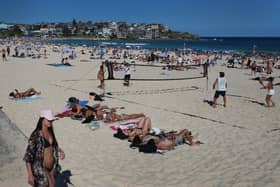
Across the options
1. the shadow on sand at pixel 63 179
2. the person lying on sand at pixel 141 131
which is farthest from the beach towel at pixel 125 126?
the shadow on sand at pixel 63 179

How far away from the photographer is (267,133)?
8156 millimetres

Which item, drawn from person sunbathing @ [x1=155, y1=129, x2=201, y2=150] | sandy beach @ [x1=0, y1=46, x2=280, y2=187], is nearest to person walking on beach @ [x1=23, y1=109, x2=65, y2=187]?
sandy beach @ [x1=0, y1=46, x2=280, y2=187]

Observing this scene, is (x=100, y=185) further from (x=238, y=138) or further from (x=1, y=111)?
(x=1, y=111)

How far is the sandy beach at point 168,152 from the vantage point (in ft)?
17.7

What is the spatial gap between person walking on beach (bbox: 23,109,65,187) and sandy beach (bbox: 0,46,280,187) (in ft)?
4.68

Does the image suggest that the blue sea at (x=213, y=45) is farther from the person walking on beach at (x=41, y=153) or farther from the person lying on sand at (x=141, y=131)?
the person walking on beach at (x=41, y=153)

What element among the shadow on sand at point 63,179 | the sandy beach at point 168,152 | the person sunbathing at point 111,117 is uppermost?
the person sunbathing at point 111,117

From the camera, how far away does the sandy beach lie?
17.7 ft

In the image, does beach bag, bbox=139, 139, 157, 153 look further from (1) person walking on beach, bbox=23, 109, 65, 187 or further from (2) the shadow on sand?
(1) person walking on beach, bbox=23, 109, 65, 187

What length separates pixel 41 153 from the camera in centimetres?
361

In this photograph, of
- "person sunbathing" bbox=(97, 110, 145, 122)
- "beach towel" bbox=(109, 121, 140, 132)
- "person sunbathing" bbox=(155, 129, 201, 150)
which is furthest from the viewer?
"person sunbathing" bbox=(97, 110, 145, 122)

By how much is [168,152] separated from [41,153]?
Result: 362cm

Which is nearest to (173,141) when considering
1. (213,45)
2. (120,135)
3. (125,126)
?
(120,135)

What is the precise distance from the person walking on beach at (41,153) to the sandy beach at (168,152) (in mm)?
1427
